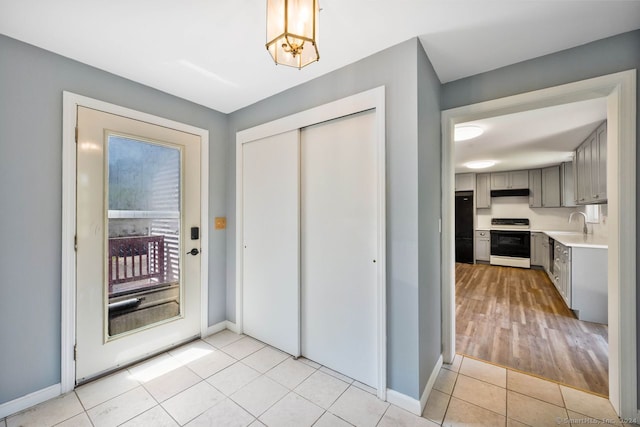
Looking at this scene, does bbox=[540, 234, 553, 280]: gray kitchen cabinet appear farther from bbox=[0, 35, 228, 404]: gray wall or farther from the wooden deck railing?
bbox=[0, 35, 228, 404]: gray wall

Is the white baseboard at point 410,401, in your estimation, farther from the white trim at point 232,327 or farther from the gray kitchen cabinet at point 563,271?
the gray kitchen cabinet at point 563,271

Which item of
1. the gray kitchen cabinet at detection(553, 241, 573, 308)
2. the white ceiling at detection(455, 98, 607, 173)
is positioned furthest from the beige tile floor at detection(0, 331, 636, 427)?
the white ceiling at detection(455, 98, 607, 173)

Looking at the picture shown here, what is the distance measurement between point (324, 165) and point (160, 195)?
153cm

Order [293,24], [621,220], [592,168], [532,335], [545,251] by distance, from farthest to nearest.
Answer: [545,251] → [592,168] → [532,335] → [621,220] → [293,24]

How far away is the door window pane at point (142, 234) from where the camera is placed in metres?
2.11

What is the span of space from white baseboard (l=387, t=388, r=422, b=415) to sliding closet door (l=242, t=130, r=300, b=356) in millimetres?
859

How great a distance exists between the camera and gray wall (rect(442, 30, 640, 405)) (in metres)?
1.61

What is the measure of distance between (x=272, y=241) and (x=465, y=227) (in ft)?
19.6

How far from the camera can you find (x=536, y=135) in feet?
11.8

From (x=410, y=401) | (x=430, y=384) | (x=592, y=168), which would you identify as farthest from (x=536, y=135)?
(x=410, y=401)

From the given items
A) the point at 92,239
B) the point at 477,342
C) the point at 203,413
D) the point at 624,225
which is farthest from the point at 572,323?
the point at 92,239

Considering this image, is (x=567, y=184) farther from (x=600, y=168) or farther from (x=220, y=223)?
(x=220, y=223)

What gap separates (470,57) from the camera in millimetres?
1864

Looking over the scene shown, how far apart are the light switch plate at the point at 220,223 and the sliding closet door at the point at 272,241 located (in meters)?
0.30
